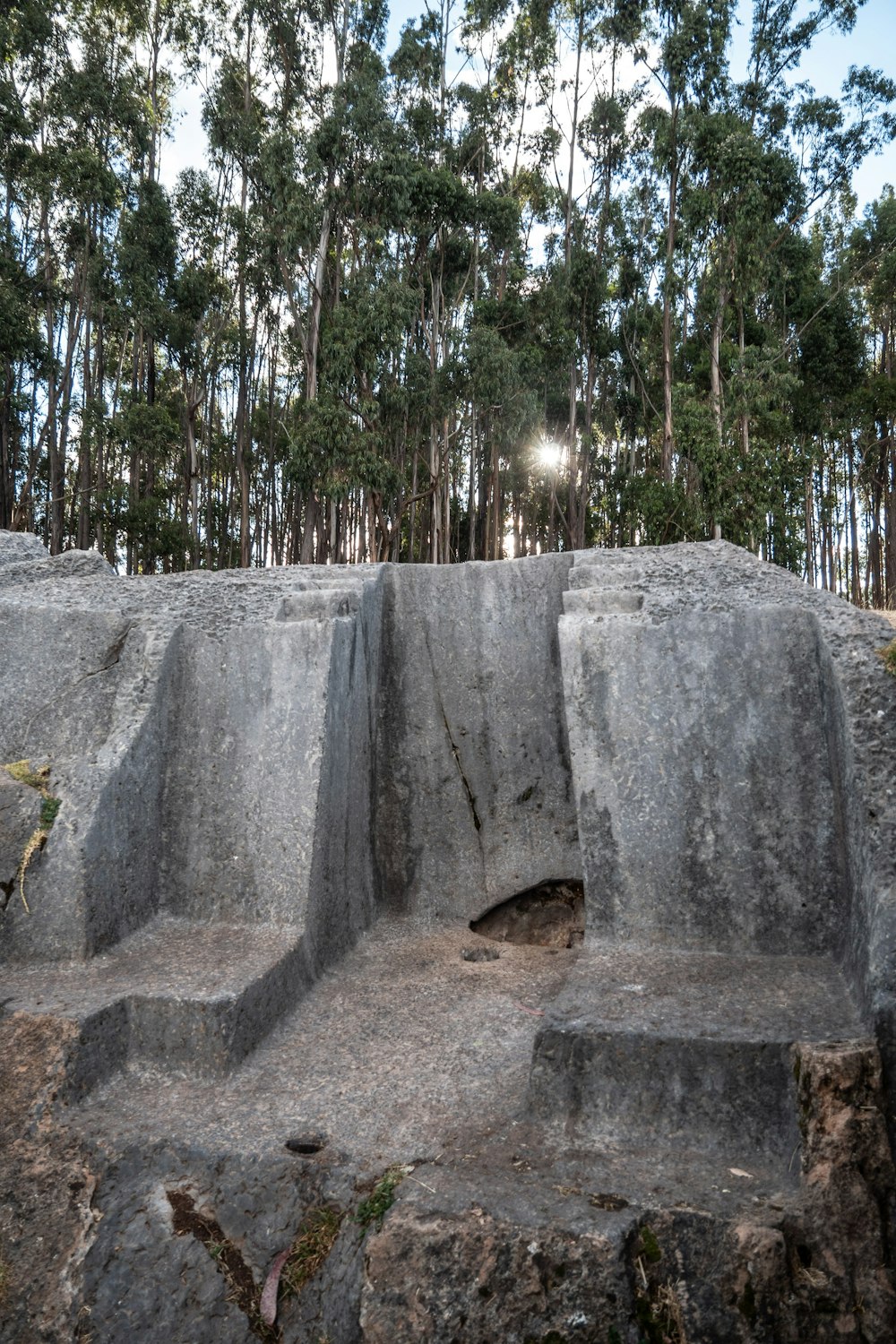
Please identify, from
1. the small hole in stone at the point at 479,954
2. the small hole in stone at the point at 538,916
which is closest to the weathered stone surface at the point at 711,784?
the small hole in stone at the point at 479,954

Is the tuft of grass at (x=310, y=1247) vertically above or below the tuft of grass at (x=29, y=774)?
below

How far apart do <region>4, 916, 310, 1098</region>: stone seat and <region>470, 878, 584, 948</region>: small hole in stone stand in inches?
65.6

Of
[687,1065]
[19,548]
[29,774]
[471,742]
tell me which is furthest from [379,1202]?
[19,548]

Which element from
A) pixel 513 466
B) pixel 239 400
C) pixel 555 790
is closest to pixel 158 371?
pixel 239 400

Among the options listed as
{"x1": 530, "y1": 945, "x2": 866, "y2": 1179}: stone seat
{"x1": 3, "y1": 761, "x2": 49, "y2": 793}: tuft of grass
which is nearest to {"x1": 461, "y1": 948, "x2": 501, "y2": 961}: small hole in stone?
{"x1": 530, "y1": 945, "x2": 866, "y2": 1179}: stone seat

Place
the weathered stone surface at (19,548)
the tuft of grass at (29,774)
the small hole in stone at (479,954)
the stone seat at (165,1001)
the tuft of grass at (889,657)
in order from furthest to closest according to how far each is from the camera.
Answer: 1. the weathered stone surface at (19,548)
2. the small hole in stone at (479,954)
3. the tuft of grass at (29,774)
4. the tuft of grass at (889,657)
5. the stone seat at (165,1001)

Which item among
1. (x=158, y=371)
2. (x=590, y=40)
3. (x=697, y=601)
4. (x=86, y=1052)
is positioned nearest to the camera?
(x=86, y=1052)

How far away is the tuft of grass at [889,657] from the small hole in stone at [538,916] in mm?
2444

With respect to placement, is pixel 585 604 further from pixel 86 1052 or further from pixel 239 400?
pixel 239 400

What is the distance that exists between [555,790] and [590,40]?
2334 cm

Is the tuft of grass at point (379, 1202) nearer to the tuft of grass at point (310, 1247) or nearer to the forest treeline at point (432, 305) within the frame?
the tuft of grass at point (310, 1247)

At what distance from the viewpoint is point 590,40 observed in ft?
73.8

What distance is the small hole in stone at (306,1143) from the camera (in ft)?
11.3

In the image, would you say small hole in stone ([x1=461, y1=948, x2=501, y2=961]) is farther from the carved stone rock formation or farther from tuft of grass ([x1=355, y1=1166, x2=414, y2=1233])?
tuft of grass ([x1=355, y1=1166, x2=414, y2=1233])
